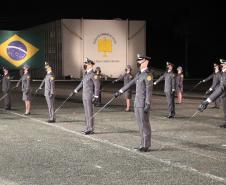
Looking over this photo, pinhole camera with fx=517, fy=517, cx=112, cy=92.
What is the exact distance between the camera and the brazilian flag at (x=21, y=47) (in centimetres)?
4709

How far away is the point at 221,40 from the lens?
228ft

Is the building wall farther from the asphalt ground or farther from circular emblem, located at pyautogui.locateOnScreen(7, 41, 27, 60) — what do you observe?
the asphalt ground

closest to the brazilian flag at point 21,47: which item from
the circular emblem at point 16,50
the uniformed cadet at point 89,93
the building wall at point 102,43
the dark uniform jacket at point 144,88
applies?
the circular emblem at point 16,50

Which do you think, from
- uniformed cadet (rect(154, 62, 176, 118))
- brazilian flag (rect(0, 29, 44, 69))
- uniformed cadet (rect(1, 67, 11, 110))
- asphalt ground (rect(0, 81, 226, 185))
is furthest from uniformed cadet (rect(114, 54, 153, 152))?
brazilian flag (rect(0, 29, 44, 69))

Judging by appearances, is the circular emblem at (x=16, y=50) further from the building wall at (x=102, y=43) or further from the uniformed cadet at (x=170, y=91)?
the uniformed cadet at (x=170, y=91)

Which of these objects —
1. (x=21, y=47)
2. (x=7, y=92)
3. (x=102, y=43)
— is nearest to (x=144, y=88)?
(x=7, y=92)

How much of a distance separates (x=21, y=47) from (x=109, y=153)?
A: 126 feet

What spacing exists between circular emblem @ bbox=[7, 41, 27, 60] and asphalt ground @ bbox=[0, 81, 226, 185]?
31.5 m

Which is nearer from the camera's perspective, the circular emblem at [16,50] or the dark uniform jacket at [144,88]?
the dark uniform jacket at [144,88]

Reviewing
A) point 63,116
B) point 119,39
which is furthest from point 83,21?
point 63,116

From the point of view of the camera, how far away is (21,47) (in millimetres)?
47250

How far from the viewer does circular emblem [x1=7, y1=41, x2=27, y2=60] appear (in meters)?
47.3

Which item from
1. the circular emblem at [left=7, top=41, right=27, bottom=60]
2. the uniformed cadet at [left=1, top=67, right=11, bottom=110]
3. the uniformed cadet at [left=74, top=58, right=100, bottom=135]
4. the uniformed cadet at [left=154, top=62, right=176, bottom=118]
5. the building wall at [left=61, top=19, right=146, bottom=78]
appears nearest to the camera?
the uniformed cadet at [left=74, top=58, right=100, bottom=135]

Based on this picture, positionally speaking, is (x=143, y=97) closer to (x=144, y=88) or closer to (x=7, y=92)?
(x=144, y=88)
